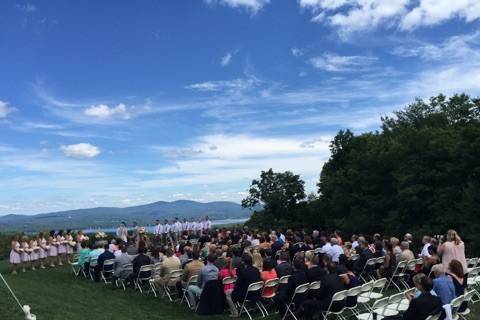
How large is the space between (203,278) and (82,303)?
9.81ft

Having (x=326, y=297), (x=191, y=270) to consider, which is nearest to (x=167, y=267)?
(x=191, y=270)

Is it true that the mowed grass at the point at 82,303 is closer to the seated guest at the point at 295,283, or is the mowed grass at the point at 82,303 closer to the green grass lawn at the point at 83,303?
the green grass lawn at the point at 83,303

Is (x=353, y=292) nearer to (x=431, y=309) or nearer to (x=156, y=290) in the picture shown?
(x=431, y=309)

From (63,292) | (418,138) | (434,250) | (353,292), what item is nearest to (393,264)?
(434,250)

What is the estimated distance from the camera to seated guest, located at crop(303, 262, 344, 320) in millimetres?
9211

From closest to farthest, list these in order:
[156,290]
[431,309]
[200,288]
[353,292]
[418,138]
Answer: [431,309] → [353,292] → [200,288] → [156,290] → [418,138]

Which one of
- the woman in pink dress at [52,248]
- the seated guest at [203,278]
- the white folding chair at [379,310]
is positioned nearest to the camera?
the white folding chair at [379,310]

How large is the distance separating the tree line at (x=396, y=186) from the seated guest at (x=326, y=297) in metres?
16.2

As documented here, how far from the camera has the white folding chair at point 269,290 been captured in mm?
10641

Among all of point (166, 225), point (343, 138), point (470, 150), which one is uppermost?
point (343, 138)

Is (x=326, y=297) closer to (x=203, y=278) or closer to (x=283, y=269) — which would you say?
(x=283, y=269)

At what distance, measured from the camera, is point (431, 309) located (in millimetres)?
7199

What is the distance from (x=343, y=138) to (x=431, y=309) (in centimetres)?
3780

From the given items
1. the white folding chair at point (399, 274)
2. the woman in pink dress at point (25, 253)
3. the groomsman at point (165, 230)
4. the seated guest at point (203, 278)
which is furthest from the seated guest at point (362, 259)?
the groomsman at point (165, 230)
